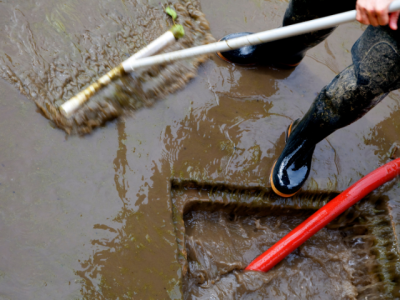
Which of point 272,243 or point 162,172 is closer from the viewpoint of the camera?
point 162,172

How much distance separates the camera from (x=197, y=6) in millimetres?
2537

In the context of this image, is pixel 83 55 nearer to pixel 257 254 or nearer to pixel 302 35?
pixel 302 35

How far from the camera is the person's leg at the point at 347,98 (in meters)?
1.26

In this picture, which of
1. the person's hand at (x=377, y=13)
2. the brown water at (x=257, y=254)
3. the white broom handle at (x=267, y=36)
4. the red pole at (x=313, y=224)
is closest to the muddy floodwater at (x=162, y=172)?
the brown water at (x=257, y=254)

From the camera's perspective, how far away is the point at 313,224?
6.20ft

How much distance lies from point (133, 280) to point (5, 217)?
2.53 feet

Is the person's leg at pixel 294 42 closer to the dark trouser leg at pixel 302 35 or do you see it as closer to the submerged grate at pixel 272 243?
the dark trouser leg at pixel 302 35

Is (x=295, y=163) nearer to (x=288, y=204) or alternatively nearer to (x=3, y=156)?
(x=288, y=204)

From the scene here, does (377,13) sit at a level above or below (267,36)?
below

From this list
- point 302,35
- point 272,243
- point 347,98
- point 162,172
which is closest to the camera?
point 347,98

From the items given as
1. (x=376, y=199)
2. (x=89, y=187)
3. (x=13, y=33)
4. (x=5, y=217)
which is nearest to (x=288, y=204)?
(x=376, y=199)

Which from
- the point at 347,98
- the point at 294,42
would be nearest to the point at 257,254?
the point at 347,98

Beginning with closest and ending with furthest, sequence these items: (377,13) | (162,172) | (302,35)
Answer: (377,13), (162,172), (302,35)

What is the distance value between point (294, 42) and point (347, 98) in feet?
2.64
